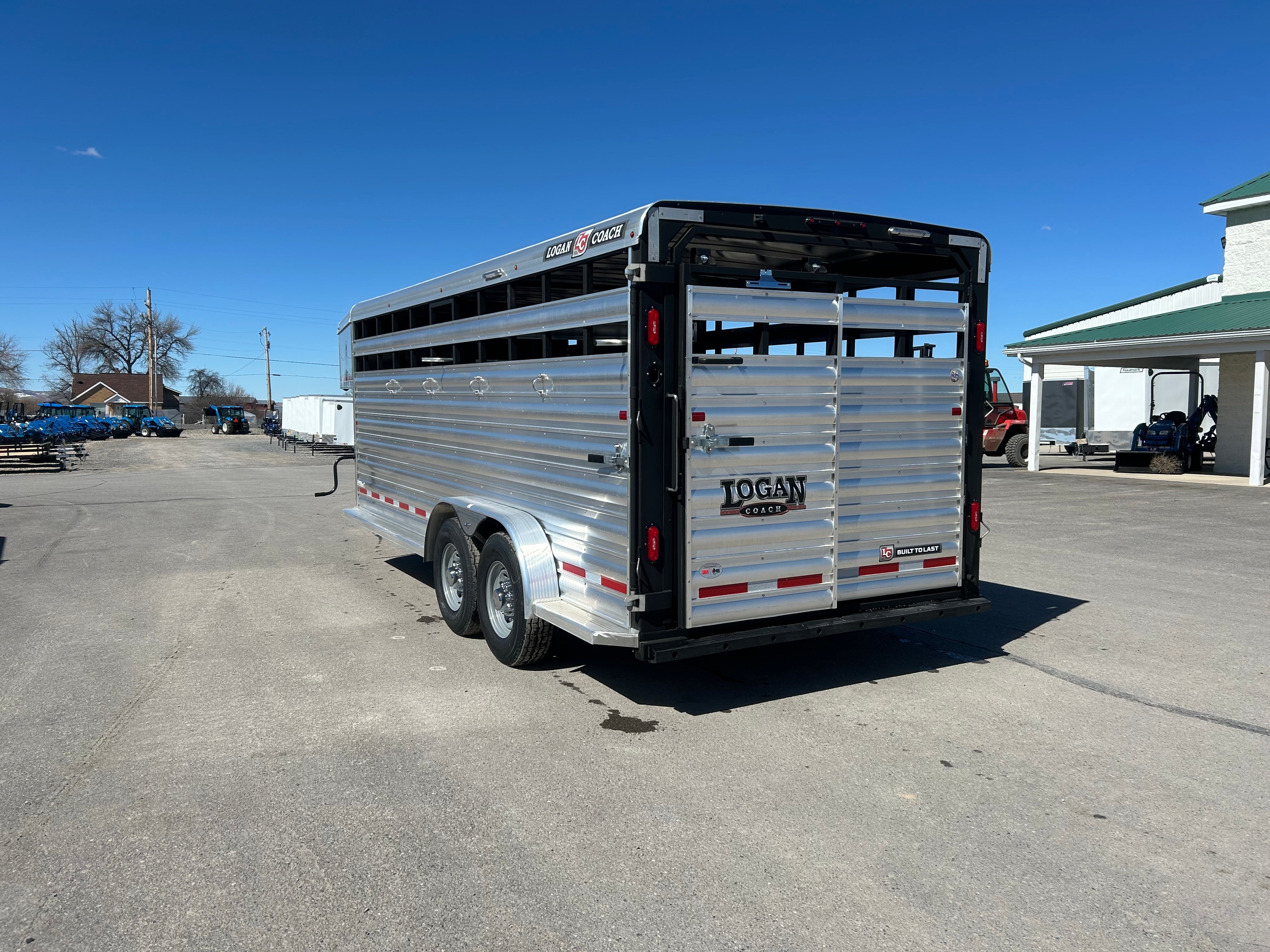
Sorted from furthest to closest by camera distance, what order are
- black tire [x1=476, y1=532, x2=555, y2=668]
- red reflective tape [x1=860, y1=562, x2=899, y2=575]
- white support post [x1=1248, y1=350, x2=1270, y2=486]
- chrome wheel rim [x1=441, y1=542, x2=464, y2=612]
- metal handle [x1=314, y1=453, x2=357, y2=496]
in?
white support post [x1=1248, y1=350, x2=1270, y2=486]
metal handle [x1=314, y1=453, x2=357, y2=496]
chrome wheel rim [x1=441, y1=542, x2=464, y2=612]
black tire [x1=476, y1=532, x2=555, y2=668]
red reflective tape [x1=860, y1=562, x2=899, y2=575]

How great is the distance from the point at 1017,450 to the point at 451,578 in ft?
72.4

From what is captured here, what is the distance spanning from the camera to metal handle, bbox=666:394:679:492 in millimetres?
4566

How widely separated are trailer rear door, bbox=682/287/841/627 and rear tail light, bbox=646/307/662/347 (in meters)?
0.15

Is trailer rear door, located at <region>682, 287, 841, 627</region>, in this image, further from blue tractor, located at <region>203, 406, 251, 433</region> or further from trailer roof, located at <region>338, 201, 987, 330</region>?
blue tractor, located at <region>203, 406, 251, 433</region>

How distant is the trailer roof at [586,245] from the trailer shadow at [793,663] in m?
2.51

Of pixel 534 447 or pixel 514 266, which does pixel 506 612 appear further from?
pixel 514 266

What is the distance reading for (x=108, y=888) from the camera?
10.4 ft

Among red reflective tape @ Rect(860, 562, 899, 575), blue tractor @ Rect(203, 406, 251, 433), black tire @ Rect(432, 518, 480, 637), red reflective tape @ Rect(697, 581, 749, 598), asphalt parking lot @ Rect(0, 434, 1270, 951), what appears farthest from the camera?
blue tractor @ Rect(203, 406, 251, 433)

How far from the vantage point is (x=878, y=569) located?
532 centimetres

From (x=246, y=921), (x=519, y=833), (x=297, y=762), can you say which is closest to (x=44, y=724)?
(x=297, y=762)

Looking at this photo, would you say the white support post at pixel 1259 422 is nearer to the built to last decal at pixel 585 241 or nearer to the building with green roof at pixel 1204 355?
the building with green roof at pixel 1204 355

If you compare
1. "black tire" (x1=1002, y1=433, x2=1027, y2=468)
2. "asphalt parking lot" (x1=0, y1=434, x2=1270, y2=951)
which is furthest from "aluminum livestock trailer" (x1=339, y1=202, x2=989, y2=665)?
"black tire" (x1=1002, y1=433, x2=1027, y2=468)

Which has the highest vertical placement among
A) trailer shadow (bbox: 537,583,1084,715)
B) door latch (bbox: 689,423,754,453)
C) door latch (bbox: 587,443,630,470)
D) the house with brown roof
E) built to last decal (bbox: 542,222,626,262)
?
the house with brown roof

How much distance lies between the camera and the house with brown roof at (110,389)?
283ft
